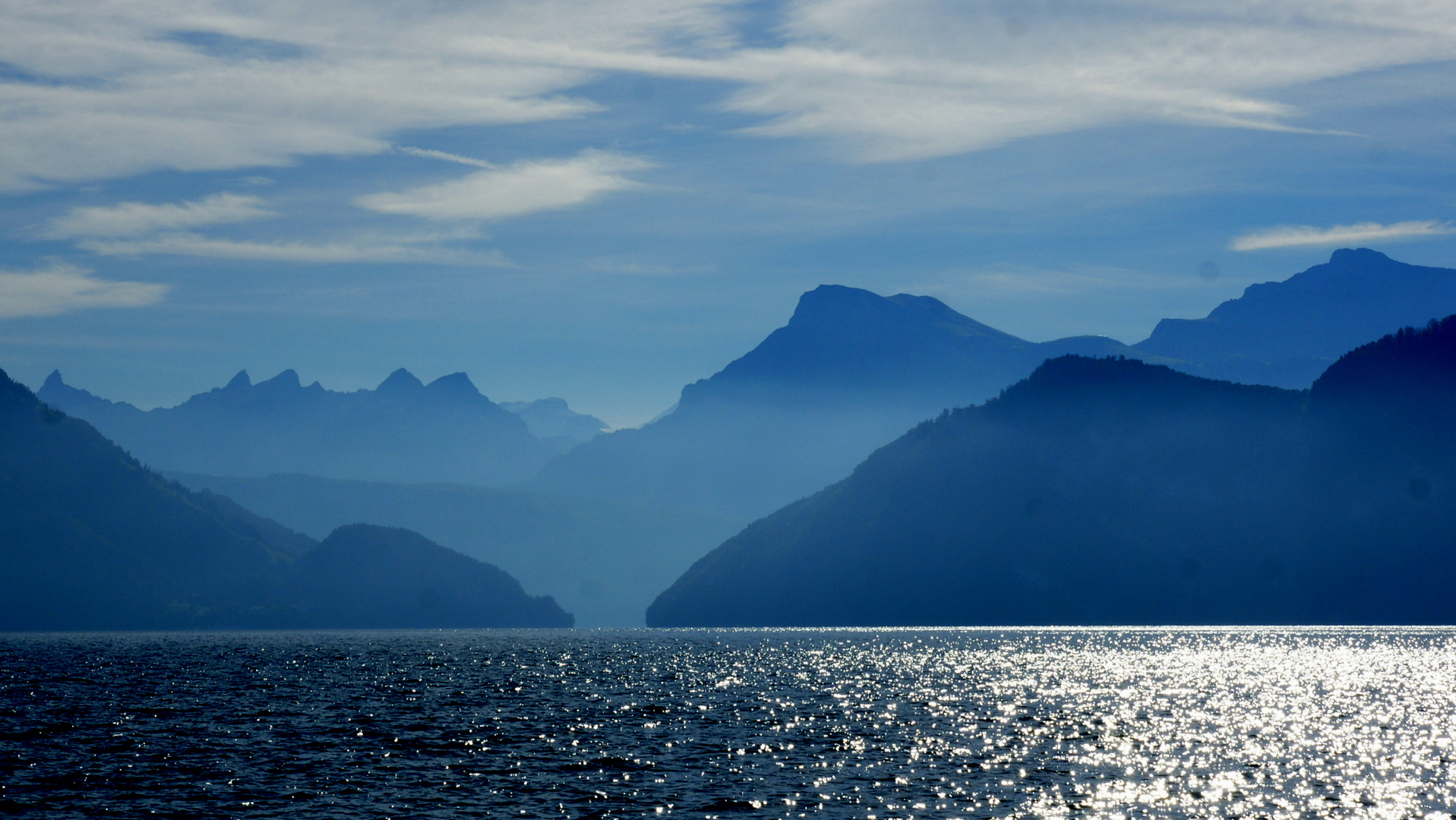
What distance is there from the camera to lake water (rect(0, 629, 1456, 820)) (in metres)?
64.3

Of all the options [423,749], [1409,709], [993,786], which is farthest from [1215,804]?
[1409,709]

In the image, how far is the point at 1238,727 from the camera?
100938 millimetres

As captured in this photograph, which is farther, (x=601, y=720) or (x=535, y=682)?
(x=535, y=682)

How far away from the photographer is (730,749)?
8681 centimetres

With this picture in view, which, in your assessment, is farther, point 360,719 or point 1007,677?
point 1007,677

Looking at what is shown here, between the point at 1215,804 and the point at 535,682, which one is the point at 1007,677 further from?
the point at 1215,804

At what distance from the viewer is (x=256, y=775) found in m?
72.2

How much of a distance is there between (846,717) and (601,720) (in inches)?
860

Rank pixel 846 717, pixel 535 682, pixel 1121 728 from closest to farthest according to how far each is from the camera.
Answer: pixel 1121 728 < pixel 846 717 < pixel 535 682

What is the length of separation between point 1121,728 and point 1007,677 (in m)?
70.2

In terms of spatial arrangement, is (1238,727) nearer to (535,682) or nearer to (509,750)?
(509,750)

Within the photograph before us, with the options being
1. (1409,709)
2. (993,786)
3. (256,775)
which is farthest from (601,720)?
(1409,709)

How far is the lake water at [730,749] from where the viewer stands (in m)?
64.3

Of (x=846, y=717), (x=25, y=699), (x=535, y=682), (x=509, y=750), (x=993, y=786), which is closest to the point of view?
(x=993, y=786)
